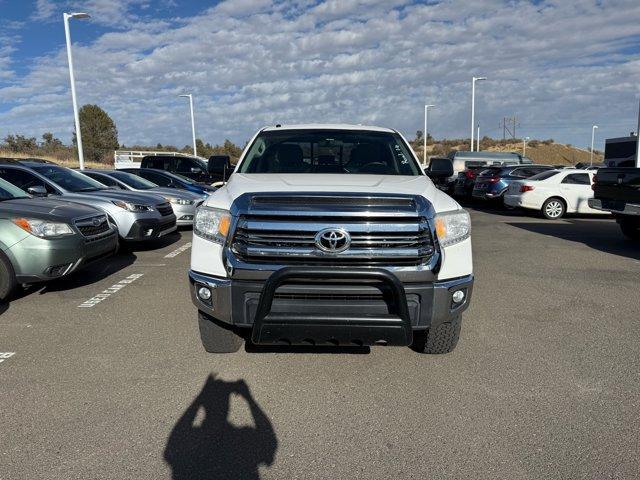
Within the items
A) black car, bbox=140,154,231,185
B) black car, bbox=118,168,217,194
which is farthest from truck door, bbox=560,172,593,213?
black car, bbox=140,154,231,185

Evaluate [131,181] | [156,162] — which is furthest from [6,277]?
[156,162]

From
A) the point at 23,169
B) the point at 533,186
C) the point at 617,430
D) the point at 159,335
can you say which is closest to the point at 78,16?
the point at 23,169

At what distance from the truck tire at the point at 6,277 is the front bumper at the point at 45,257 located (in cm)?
5

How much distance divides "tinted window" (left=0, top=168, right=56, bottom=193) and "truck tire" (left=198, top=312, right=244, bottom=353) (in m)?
6.22

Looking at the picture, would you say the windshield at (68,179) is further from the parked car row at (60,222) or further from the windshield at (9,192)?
the windshield at (9,192)

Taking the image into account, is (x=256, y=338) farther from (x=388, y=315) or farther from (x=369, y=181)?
(x=369, y=181)

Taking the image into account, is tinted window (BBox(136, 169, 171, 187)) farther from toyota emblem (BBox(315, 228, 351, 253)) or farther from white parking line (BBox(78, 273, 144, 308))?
toyota emblem (BBox(315, 228, 351, 253))

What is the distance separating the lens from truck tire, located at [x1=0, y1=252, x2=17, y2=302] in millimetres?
5602

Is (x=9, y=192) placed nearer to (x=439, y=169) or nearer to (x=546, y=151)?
(x=439, y=169)

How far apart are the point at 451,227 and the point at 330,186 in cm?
89

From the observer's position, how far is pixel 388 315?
333 cm

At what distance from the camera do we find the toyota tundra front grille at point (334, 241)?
3.36 m

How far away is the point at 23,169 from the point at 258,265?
7.25m

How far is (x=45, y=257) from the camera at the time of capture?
18.7ft
